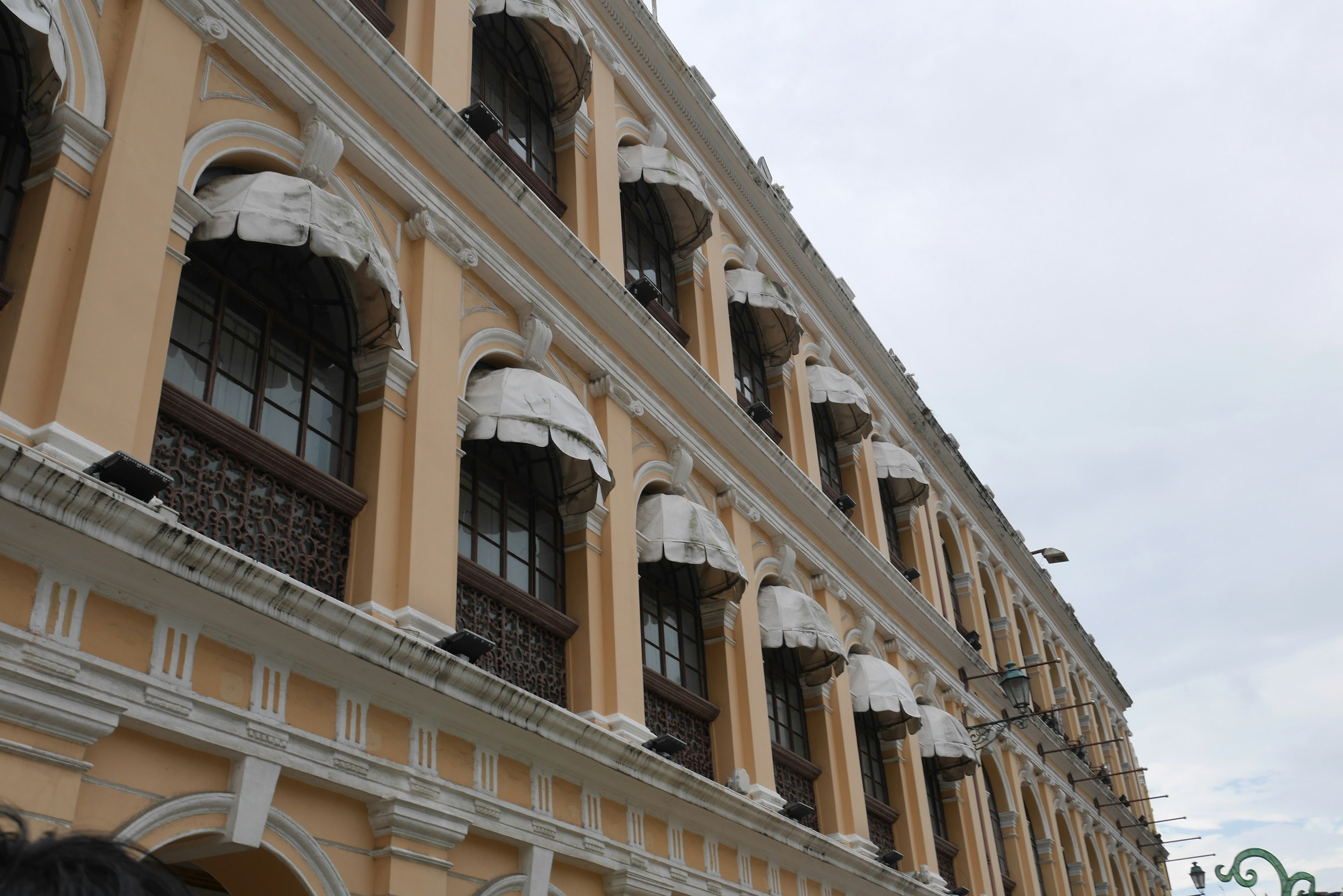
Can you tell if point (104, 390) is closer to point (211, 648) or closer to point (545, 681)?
point (211, 648)

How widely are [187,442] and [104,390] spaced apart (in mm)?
676

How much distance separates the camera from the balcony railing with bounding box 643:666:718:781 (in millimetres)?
9555

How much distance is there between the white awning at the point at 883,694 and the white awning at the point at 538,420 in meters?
5.54

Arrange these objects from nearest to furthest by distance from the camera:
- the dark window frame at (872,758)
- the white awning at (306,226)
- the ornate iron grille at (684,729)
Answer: the white awning at (306,226), the ornate iron grille at (684,729), the dark window frame at (872,758)

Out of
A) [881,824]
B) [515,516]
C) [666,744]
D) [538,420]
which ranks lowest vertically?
[666,744]

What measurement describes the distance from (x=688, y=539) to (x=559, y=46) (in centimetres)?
464

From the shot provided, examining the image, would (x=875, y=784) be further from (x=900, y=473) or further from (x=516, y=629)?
(x=516, y=629)

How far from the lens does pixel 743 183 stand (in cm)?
1502

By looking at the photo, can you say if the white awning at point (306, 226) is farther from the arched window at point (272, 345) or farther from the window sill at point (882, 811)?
the window sill at point (882, 811)

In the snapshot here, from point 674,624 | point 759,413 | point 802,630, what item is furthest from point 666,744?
point 759,413

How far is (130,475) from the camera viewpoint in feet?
16.7

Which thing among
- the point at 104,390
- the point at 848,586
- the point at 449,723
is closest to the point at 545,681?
the point at 449,723

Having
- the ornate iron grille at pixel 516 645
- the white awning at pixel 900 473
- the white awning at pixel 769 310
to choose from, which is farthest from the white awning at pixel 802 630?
the white awning at pixel 900 473

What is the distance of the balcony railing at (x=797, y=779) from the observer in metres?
11.3
